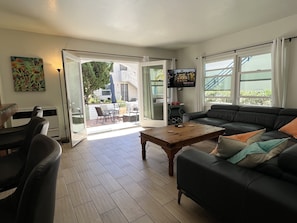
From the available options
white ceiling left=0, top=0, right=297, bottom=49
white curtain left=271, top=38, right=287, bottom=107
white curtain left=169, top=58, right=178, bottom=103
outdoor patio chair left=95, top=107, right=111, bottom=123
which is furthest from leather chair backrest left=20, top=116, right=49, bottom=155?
outdoor patio chair left=95, top=107, right=111, bottom=123

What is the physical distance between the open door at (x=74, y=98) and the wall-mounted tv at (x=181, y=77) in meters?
2.65

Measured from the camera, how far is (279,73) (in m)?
3.39

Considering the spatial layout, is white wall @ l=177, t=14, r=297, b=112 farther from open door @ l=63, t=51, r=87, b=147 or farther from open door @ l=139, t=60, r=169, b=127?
open door @ l=63, t=51, r=87, b=147

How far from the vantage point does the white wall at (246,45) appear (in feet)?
10.9

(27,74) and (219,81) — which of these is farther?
(219,81)

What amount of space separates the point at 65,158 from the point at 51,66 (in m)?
2.16

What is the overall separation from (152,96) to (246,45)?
2.88 metres

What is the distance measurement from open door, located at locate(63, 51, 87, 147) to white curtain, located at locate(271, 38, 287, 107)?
4.35 m

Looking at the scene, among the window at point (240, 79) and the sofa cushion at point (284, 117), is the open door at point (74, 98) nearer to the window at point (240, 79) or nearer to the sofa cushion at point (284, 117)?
the window at point (240, 79)

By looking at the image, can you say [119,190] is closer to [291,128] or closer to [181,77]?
[291,128]

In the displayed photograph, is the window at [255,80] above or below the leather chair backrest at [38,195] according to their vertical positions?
above

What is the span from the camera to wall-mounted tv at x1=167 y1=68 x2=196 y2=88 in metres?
5.13

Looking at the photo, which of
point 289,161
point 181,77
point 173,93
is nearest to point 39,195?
point 289,161

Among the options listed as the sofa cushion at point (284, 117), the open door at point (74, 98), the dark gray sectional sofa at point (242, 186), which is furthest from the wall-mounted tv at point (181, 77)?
the dark gray sectional sofa at point (242, 186)
